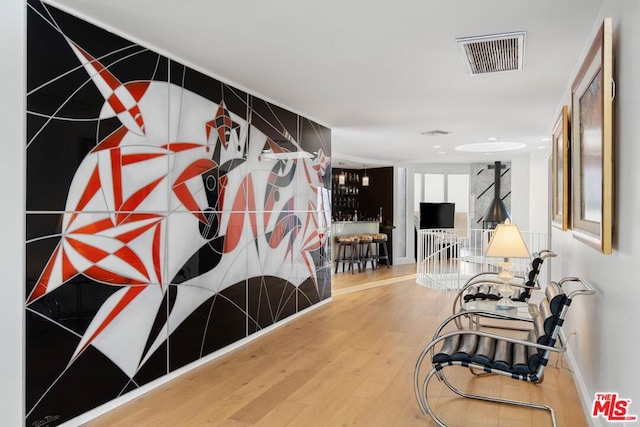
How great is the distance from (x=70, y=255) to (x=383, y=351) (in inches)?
111

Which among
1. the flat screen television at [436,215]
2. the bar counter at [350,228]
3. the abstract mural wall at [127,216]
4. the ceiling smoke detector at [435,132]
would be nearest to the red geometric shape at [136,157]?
the abstract mural wall at [127,216]

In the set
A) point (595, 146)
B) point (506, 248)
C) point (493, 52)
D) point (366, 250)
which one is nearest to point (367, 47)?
point (493, 52)

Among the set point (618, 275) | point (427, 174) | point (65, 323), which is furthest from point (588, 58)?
point (427, 174)

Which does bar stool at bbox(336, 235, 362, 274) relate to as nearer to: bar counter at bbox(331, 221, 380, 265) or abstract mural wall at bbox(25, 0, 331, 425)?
bar counter at bbox(331, 221, 380, 265)

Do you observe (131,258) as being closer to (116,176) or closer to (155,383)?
(116,176)

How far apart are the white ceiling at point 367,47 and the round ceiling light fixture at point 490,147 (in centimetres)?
268

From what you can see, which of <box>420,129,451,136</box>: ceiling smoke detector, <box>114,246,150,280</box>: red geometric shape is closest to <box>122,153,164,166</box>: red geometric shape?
<box>114,246,150,280</box>: red geometric shape

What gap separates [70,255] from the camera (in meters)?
2.75

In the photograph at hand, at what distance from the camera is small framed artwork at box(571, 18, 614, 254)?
2.06 meters

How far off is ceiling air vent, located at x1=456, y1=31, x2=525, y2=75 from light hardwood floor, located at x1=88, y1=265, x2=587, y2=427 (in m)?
2.53

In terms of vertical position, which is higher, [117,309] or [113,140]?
[113,140]

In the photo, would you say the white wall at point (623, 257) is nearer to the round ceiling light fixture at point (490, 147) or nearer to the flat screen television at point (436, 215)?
the round ceiling light fixture at point (490, 147)

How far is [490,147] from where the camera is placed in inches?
347

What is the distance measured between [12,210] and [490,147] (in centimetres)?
819
